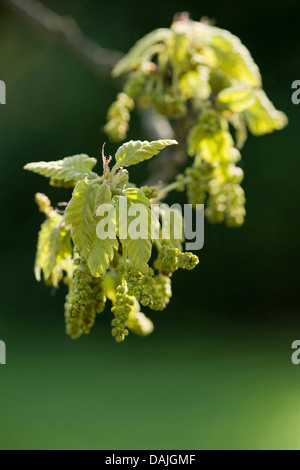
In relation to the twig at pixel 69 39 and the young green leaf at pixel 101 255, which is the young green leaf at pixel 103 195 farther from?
the twig at pixel 69 39

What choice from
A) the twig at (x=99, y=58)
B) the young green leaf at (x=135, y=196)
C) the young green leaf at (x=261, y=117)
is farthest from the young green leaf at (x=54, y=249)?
the young green leaf at (x=261, y=117)

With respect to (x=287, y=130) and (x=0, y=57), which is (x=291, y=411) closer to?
(x=287, y=130)

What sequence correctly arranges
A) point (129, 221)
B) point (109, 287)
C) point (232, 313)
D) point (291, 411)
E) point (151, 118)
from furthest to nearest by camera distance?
point (232, 313)
point (291, 411)
point (151, 118)
point (109, 287)
point (129, 221)

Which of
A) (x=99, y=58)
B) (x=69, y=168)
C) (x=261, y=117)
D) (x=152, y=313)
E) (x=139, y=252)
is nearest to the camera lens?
(x=139, y=252)

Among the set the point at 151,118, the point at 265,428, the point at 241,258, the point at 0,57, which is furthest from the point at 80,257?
the point at 0,57

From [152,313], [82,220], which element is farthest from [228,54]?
[152,313]

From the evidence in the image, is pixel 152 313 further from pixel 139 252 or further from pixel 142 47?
pixel 139 252
